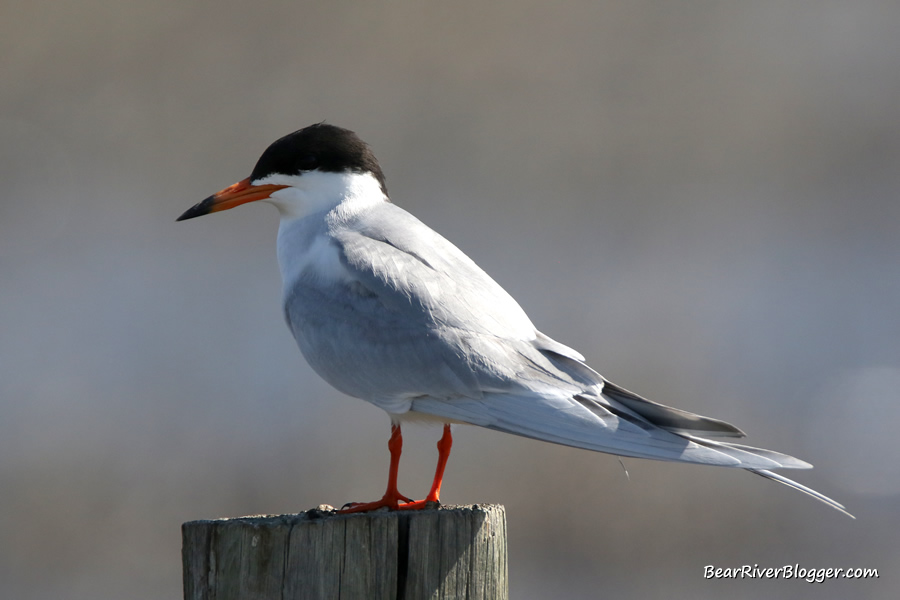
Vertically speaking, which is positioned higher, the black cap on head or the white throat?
the black cap on head

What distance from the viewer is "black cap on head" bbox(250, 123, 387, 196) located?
3.80 metres

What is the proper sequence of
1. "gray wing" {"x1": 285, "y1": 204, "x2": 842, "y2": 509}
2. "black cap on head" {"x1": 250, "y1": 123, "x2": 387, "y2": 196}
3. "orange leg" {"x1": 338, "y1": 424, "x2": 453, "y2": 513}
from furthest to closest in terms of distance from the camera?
"black cap on head" {"x1": 250, "y1": 123, "x2": 387, "y2": 196} → "orange leg" {"x1": 338, "y1": 424, "x2": 453, "y2": 513} → "gray wing" {"x1": 285, "y1": 204, "x2": 842, "y2": 509}

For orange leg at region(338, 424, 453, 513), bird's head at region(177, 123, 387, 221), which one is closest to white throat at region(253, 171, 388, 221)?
bird's head at region(177, 123, 387, 221)

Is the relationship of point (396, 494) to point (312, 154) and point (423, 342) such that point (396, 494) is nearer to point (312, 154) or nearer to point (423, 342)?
point (423, 342)

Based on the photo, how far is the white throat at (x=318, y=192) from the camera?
3816 mm

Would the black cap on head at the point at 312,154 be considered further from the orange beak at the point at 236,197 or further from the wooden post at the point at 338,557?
the wooden post at the point at 338,557

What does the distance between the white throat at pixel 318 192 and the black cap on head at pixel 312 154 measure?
2 cm

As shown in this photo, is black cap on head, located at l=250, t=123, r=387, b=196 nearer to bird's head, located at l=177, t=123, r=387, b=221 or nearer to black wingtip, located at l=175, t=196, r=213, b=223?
bird's head, located at l=177, t=123, r=387, b=221

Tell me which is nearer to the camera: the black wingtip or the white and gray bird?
the white and gray bird

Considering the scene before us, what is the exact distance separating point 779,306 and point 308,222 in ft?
22.2

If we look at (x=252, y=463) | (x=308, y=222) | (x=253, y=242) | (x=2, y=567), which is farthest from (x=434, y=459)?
(x=253, y=242)

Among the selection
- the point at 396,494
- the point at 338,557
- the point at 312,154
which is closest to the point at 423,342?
the point at 396,494

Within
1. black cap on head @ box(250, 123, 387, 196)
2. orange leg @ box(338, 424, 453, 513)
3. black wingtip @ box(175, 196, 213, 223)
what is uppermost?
black cap on head @ box(250, 123, 387, 196)

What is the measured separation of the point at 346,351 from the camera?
3400 millimetres
